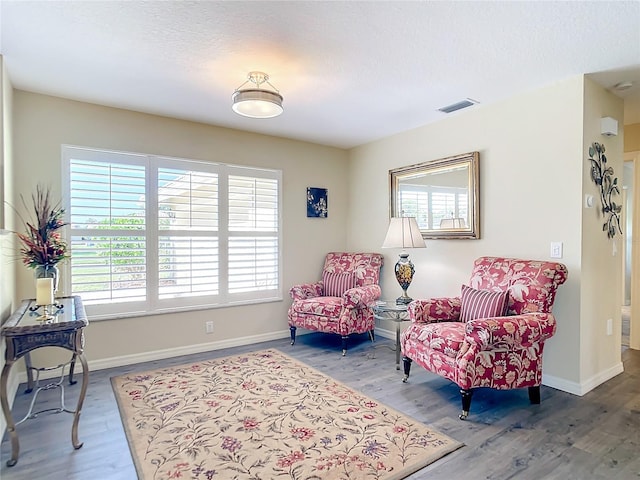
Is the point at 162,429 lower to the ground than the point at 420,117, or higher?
lower

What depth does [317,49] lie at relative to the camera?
97.3 inches

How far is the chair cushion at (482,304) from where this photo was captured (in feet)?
9.12

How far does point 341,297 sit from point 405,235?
1.23m

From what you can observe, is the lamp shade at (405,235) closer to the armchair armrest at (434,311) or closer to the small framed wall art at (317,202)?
the armchair armrest at (434,311)

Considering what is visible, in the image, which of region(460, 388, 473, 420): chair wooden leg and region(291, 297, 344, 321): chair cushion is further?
region(291, 297, 344, 321): chair cushion

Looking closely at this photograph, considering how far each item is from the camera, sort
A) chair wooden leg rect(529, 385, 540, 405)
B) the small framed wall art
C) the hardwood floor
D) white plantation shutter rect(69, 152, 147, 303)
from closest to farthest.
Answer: the hardwood floor
chair wooden leg rect(529, 385, 540, 405)
white plantation shutter rect(69, 152, 147, 303)
the small framed wall art

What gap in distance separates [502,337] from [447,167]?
6.75ft

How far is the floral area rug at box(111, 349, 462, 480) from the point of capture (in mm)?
1993

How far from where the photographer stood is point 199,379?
10.6 ft

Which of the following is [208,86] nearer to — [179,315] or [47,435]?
[179,315]

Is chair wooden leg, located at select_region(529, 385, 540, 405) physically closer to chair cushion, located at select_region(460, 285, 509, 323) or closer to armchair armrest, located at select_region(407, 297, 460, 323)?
chair cushion, located at select_region(460, 285, 509, 323)

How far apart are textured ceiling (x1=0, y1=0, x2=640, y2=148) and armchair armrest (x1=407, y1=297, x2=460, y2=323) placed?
1852mm

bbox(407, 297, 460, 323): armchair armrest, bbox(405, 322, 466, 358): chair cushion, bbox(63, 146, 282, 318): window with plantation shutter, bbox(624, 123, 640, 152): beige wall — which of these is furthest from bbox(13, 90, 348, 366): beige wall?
bbox(624, 123, 640, 152): beige wall

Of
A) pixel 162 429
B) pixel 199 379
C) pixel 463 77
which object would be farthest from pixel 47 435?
pixel 463 77
